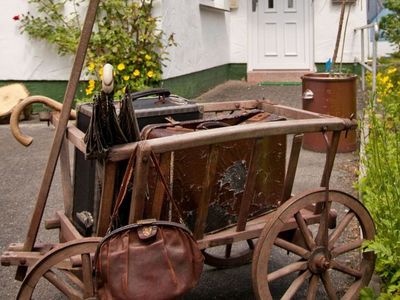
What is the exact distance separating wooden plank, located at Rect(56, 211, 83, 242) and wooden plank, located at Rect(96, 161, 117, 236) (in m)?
0.37

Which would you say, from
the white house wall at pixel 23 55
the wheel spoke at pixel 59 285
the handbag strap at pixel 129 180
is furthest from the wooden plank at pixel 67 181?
the white house wall at pixel 23 55

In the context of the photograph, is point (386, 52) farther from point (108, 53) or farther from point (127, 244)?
point (127, 244)

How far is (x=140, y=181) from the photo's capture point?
250cm

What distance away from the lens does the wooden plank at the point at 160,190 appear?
2650 millimetres

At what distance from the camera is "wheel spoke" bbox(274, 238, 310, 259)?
2.90m

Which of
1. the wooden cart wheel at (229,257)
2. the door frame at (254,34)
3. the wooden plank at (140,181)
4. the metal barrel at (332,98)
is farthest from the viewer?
the door frame at (254,34)

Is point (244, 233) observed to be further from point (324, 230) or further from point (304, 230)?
point (324, 230)

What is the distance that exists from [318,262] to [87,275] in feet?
3.68

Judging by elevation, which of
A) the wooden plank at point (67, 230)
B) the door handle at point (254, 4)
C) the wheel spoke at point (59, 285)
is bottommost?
the wheel spoke at point (59, 285)

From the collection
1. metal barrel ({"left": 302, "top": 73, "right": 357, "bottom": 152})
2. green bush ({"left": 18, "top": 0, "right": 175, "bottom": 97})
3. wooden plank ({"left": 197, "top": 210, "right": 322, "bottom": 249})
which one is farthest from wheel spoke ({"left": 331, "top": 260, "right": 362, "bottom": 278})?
green bush ({"left": 18, "top": 0, "right": 175, "bottom": 97})

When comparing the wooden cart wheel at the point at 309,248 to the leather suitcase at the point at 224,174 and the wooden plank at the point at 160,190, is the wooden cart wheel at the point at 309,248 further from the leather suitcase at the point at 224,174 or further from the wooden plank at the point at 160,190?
the wooden plank at the point at 160,190

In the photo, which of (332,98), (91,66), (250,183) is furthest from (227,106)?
(91,66)

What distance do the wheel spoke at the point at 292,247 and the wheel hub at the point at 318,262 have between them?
3 centimetres

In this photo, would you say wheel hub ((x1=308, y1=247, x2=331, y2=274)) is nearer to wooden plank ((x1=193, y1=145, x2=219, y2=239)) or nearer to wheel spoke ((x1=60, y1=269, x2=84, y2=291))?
wooden plank ((x1=193, y1=145, x2=219, y2=239))
